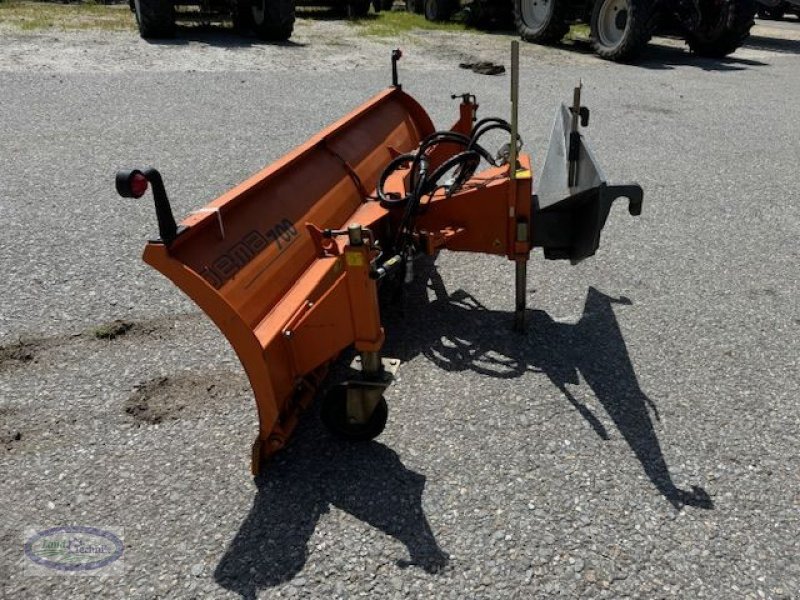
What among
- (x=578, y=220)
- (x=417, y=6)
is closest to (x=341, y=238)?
(x=578, y=220)

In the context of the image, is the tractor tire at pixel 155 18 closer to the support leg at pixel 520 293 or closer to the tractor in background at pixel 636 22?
the tractor in background at pixel 636 22

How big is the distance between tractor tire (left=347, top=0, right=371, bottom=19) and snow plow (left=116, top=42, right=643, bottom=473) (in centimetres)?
1319

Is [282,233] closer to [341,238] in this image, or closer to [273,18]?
[341,238]

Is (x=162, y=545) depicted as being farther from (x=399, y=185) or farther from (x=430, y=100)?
(x=430, y=100)

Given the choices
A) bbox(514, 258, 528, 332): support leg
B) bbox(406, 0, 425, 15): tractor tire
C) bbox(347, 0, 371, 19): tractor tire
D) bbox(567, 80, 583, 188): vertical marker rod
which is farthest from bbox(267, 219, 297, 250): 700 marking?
bbox(406, 0, 425, 15): tractor tire

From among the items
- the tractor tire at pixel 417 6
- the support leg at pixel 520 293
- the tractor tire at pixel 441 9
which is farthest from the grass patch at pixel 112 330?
the tractor tire at pixel 417 6

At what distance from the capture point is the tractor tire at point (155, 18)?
11.3 metres

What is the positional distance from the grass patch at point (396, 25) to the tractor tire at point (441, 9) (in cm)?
17

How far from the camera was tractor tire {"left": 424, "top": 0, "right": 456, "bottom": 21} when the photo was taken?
16328 mm

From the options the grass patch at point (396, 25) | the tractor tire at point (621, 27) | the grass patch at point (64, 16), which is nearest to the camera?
the tractor tire at point (621, 27)

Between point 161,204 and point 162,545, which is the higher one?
point 161,204

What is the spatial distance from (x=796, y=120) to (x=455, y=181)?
7.09 metres

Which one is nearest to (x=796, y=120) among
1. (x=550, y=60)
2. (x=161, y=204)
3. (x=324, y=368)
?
(x=550, y=60)

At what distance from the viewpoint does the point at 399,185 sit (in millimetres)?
3889
